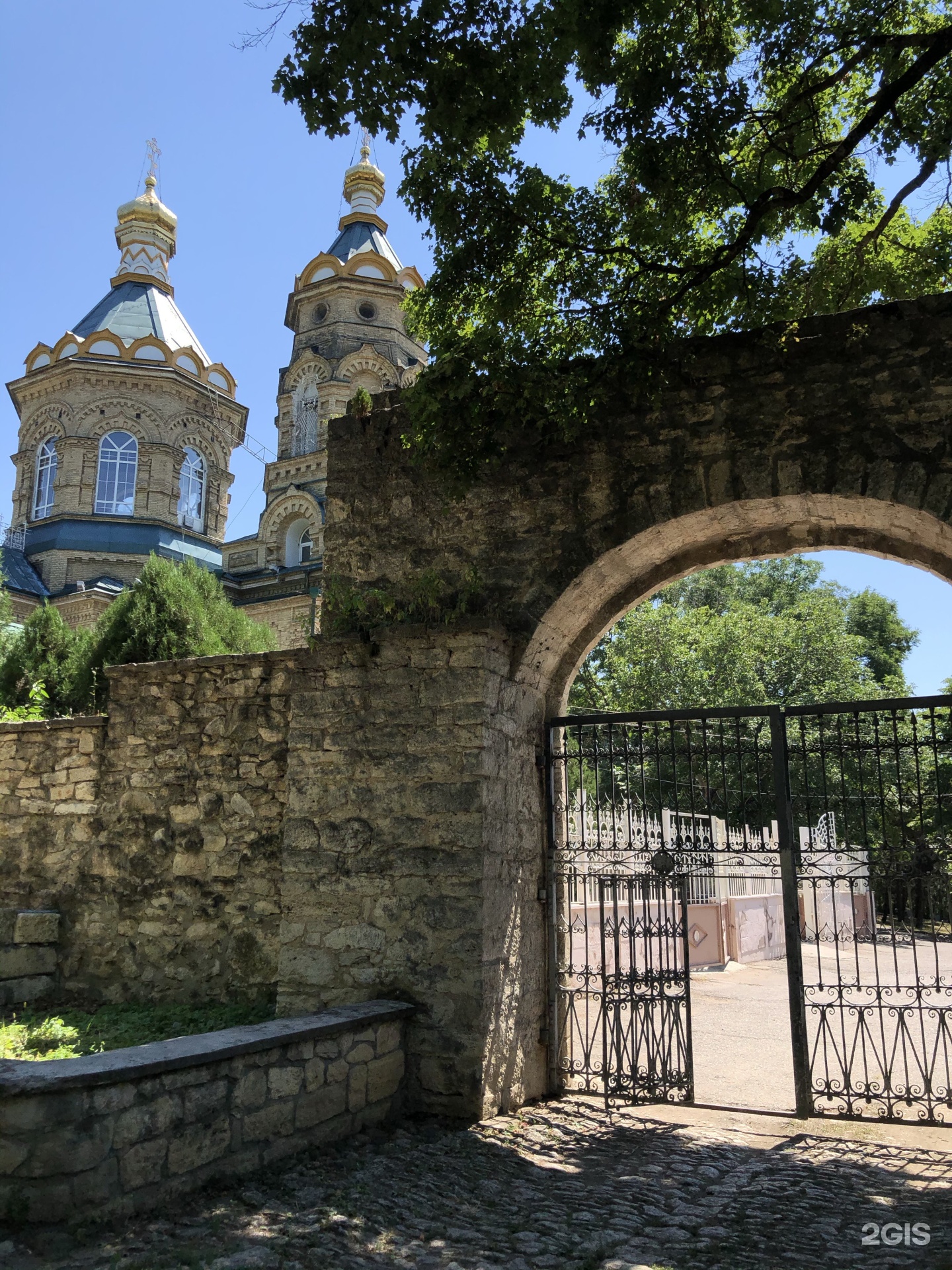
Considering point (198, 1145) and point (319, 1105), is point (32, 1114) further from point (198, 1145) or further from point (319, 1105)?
point (319, 1105)

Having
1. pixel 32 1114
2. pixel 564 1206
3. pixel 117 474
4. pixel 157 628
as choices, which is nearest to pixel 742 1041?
pixel 564 1206

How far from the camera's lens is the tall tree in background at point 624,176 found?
181 inches

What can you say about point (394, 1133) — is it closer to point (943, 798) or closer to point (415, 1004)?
point (415, 1004)

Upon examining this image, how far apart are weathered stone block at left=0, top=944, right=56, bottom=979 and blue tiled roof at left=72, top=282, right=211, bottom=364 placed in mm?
26253

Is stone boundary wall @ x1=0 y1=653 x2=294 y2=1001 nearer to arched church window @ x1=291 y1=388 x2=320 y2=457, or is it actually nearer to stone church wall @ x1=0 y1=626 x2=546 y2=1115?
stone church wall @ x1=0 y1=626 x2=546 y2=1115

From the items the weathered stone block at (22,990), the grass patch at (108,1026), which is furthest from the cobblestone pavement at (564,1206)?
the weathered stone block at (22,990)

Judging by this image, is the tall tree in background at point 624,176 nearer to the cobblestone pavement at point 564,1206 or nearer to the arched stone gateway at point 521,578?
the arched stone gateway at point 521,578

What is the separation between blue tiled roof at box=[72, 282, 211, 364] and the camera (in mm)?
29922

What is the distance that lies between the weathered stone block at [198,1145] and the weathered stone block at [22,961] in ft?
10.2

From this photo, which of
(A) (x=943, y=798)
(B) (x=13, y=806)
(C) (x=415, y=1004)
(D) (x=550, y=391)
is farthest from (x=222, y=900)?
A: (A) (x=943, y=798)

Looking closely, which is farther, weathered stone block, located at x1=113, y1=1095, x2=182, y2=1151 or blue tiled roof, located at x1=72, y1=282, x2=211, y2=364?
blue tiled roof, located at x1=72, y1=282, x2=211, y2=364

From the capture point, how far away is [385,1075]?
4832 mm

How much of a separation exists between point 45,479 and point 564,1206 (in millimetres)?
28962

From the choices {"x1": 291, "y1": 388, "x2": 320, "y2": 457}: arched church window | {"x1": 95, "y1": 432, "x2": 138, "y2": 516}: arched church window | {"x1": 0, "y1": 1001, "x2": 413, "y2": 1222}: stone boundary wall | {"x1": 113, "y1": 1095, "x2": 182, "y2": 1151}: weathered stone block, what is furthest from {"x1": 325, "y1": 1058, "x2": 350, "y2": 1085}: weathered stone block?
{"x1": 95, "y1": 432, "x2": 138, "y2": 516}: arched church window
